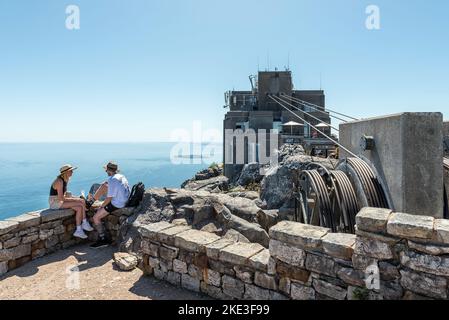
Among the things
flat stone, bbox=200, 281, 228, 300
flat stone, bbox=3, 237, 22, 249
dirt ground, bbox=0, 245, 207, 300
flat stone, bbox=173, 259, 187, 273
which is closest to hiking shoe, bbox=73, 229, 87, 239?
dirt ground, bbox=0, 245, 207, 300

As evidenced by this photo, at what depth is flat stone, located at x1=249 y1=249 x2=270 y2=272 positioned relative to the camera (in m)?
3.72

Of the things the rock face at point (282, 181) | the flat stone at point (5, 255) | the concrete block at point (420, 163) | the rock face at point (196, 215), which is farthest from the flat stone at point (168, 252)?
the rock face at point (282, 181)

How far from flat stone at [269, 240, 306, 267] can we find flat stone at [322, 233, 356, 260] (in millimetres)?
311

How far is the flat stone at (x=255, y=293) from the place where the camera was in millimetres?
3743

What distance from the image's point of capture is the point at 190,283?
14.7 ft

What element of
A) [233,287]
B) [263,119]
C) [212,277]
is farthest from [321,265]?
[263,119]

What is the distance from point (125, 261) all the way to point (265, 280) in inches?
115

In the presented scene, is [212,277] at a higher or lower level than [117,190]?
lower

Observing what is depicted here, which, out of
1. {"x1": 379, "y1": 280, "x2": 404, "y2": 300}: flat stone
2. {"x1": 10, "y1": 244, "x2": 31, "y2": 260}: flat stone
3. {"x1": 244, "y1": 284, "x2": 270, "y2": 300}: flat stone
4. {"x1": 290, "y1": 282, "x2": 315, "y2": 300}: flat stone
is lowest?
{"x1": 10, "y1": 244, "x2": 31, "y2": 260}: flat stone

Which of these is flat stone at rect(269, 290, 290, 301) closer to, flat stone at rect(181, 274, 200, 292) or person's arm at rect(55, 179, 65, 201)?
flat stone at rect(181, 274, 200, 292)

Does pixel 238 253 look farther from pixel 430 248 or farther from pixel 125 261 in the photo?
pixel 125 261

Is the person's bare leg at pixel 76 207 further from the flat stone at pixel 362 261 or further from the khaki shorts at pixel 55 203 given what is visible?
the flat stone at pixel 362 261

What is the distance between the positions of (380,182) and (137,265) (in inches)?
190
